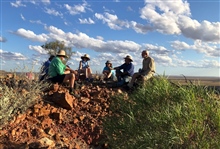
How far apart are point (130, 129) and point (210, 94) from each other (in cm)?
111

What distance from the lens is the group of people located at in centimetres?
890

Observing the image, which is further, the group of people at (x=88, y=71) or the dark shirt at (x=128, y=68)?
the dark shirt at (x=128, y=68)

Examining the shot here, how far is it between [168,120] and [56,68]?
5.61m

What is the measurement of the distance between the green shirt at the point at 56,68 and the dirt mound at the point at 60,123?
1.50ft

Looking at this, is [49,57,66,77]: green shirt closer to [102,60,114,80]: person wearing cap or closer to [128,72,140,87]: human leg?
[128,72,140,87]: human leg

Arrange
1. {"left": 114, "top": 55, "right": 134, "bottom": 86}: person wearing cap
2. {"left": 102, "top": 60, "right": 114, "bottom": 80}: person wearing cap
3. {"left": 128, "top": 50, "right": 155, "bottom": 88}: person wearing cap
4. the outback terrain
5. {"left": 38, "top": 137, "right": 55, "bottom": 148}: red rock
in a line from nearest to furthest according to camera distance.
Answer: {"left": 38, "top": 137, "right": 55, "bottom": 148}: red rock → the outback terrain → {"left": 128, "top": 50, "right": 155, "bottom": 88}: person wearing cap → {"left": 114, "top": 55, "right": 134, "bottom": 86}: person wearing cap → {"left": 102, "top": 60, "right": 114, "bottom": 80}: person wearing cap

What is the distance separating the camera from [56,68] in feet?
29.4

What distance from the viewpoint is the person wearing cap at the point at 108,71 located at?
1141 centimetres

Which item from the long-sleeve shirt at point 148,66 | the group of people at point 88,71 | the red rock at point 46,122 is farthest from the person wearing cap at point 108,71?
the red rock at point 46,122

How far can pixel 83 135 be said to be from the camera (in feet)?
23.6

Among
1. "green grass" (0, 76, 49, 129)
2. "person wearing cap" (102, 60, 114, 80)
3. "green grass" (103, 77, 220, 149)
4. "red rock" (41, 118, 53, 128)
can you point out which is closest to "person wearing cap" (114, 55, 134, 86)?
"person wearing cap" (102, 60, 114, 80)

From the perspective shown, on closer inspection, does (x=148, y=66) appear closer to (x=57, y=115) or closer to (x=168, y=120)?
(x=57, y=115)

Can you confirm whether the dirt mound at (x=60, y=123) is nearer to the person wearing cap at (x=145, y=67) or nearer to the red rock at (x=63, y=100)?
the red rock at (x=63, y=100)

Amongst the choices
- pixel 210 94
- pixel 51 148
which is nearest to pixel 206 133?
pixel 210 94
